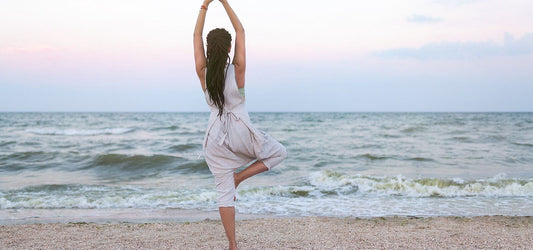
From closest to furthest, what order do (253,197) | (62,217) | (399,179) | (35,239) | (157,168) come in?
(35,239) < (62,217) < (253,197) < (399,179) < (157,168)

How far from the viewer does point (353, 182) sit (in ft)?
30.5

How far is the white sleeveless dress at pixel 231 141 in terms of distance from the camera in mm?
3227

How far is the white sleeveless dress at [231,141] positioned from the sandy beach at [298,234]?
1.19 metres

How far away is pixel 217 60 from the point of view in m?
3.13

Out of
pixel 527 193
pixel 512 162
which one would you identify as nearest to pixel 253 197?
pixel 527 193

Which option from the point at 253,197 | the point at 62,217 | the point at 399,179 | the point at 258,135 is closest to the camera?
the point at 258,135

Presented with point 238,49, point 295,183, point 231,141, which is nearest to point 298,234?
point 231,141

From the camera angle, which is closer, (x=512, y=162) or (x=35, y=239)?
(x=35, y=239)

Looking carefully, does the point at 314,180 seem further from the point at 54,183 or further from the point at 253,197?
the point at 54,183

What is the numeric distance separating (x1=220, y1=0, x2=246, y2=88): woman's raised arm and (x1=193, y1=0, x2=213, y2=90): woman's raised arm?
0.65ft

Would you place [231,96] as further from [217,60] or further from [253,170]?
[253,170]

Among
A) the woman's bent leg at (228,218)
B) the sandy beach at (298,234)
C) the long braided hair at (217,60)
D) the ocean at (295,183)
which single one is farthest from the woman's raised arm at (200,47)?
the ocean at (295,183)

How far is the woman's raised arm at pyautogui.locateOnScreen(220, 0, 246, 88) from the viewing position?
10.5 feet

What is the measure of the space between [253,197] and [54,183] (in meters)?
4.77
